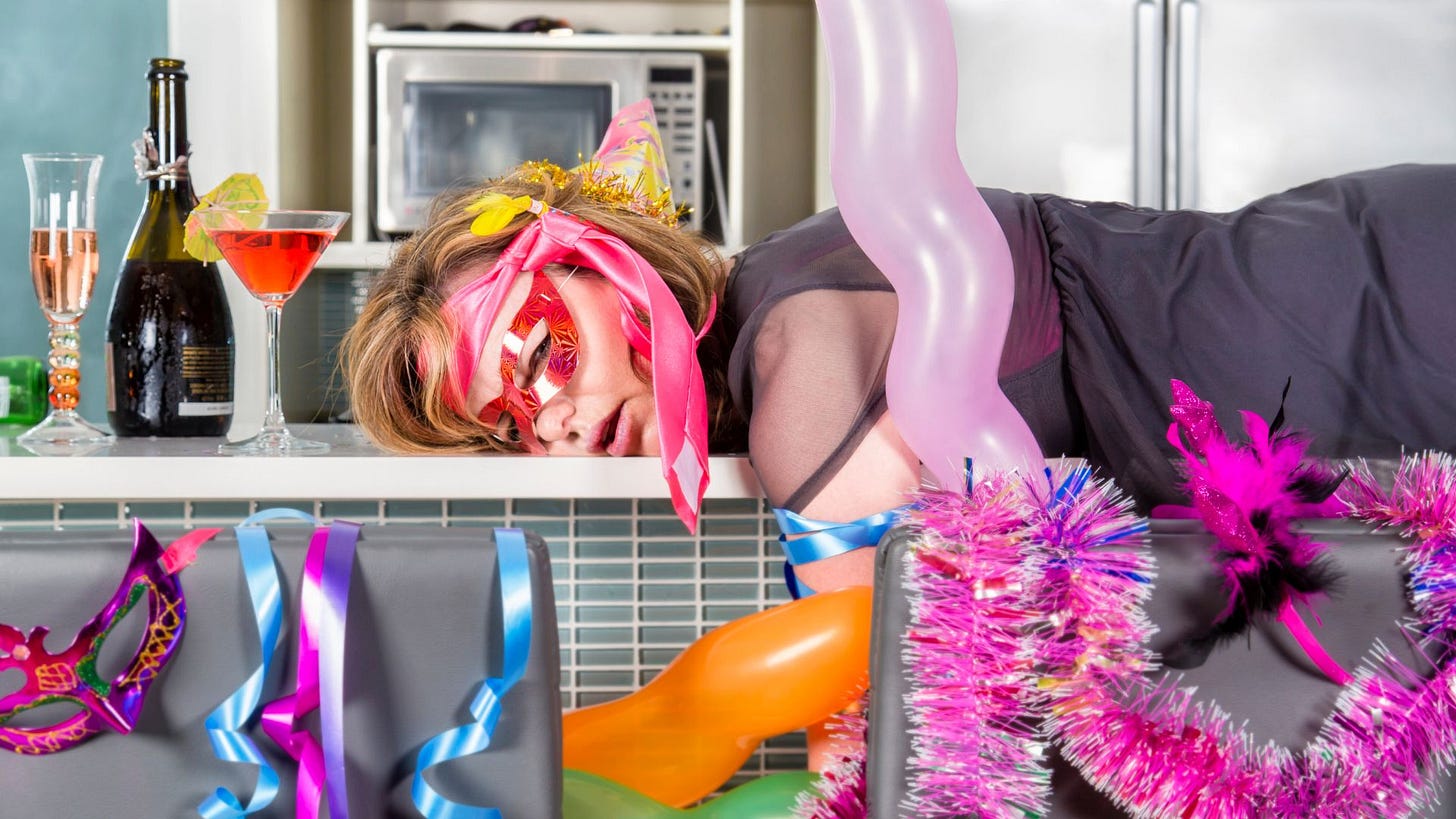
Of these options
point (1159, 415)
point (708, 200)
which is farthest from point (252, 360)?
point (1159, 415)

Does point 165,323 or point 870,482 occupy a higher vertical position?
point 165,323

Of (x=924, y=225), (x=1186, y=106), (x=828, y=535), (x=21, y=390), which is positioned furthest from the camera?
(x=1186, y=106)

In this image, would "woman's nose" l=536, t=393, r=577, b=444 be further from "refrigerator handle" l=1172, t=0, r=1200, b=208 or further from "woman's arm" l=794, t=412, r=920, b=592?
"refrigerator handle" l=1172, t=0, r=1200, b=208

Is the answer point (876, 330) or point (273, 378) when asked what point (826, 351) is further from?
point (273, 378)

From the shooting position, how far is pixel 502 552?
1.70ft

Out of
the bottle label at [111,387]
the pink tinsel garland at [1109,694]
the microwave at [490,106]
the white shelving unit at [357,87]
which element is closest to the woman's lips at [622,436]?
the bottle label at [111,387]

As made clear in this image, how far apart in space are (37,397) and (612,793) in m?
1.03

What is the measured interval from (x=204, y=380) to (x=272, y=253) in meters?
0.24

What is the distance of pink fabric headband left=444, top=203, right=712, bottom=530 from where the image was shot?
0.96 m

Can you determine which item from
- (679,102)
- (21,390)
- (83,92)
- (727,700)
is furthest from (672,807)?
(83,92)

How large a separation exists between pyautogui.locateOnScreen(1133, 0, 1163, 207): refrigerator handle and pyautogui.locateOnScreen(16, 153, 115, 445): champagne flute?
5.54ft

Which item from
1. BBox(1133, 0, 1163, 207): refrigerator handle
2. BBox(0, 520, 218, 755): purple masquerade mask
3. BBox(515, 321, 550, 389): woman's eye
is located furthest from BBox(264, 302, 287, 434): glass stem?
BBox(1133, 0, 1163, 207): refrigerator handle

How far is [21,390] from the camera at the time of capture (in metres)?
1.40

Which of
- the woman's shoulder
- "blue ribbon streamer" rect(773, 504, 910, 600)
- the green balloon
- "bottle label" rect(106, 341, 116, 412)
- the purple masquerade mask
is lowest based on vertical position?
the green balloon
